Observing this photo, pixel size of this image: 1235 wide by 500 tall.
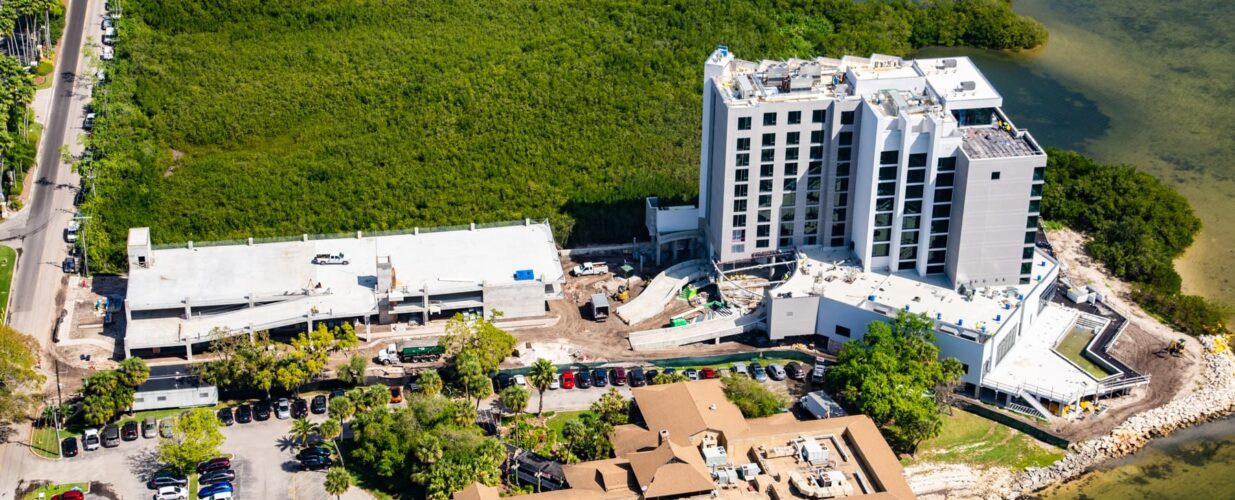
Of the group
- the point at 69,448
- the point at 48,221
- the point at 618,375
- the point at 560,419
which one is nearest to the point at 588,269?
the point at 618,375

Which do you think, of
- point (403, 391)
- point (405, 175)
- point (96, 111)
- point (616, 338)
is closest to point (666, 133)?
point (405, 175)

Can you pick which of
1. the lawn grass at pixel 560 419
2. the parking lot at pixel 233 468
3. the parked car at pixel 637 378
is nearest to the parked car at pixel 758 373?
the parked car at pixel 637 378

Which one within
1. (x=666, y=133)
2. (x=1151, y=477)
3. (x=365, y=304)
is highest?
(x=666, y=133)

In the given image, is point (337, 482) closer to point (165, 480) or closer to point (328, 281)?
point (165, 480)

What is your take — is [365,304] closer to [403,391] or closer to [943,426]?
[403,391]

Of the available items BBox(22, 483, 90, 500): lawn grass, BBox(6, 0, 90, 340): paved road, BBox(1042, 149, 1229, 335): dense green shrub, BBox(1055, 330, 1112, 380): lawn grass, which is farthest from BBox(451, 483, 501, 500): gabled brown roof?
BBox(1042, 149, 1229, 335): dense green shrub
